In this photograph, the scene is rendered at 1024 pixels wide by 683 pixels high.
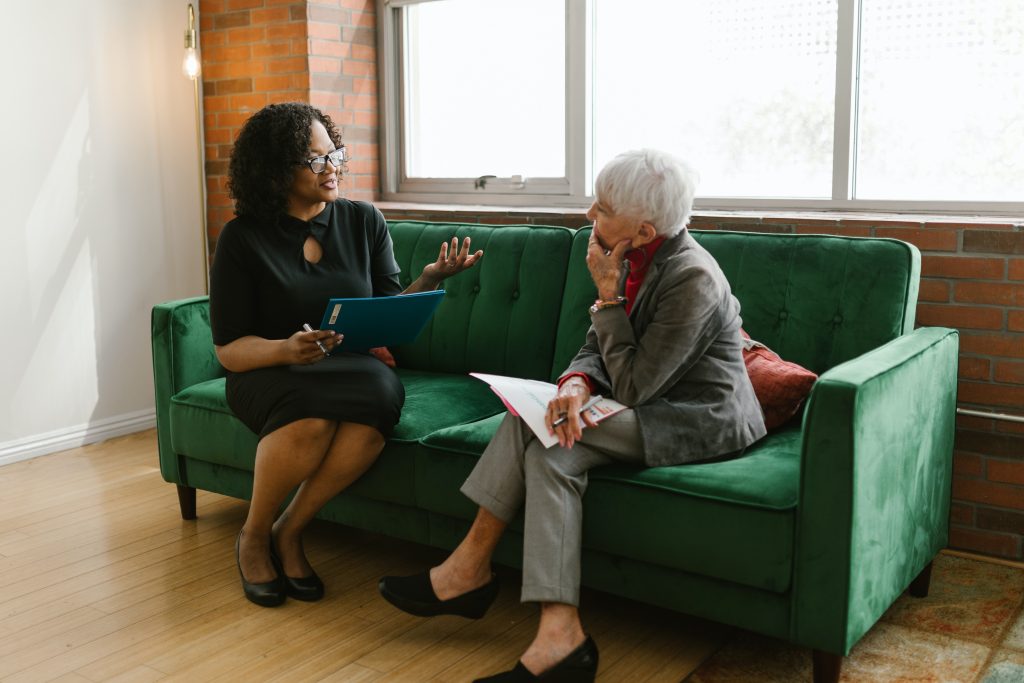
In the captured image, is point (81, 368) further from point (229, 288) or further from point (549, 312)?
point (549, 312)

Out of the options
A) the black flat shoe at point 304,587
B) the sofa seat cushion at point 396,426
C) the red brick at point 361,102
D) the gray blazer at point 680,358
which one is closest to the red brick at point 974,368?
the gray blazer at point 680,358

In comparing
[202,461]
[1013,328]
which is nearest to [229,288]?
[202,461]

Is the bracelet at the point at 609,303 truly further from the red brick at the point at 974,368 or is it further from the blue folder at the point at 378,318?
the red brick at the point at 974,368

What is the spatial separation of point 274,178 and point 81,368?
1880 mm

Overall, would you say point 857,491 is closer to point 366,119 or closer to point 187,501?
point 187,501

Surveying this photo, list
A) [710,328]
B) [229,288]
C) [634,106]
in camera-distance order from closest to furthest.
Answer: [710,328], [229,288], [634,106]

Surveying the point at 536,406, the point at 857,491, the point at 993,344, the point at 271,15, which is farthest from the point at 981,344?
the point at 271,15

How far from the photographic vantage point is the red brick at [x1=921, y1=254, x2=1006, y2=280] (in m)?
2.78

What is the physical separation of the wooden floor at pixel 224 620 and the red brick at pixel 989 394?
0.98 metres

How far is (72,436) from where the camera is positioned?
416 centimetres

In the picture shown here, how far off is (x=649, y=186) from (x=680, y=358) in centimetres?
37

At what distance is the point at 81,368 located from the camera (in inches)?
164

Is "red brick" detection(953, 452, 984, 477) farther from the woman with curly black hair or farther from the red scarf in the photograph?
the woman with curly black hair

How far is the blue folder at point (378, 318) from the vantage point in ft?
8.17
